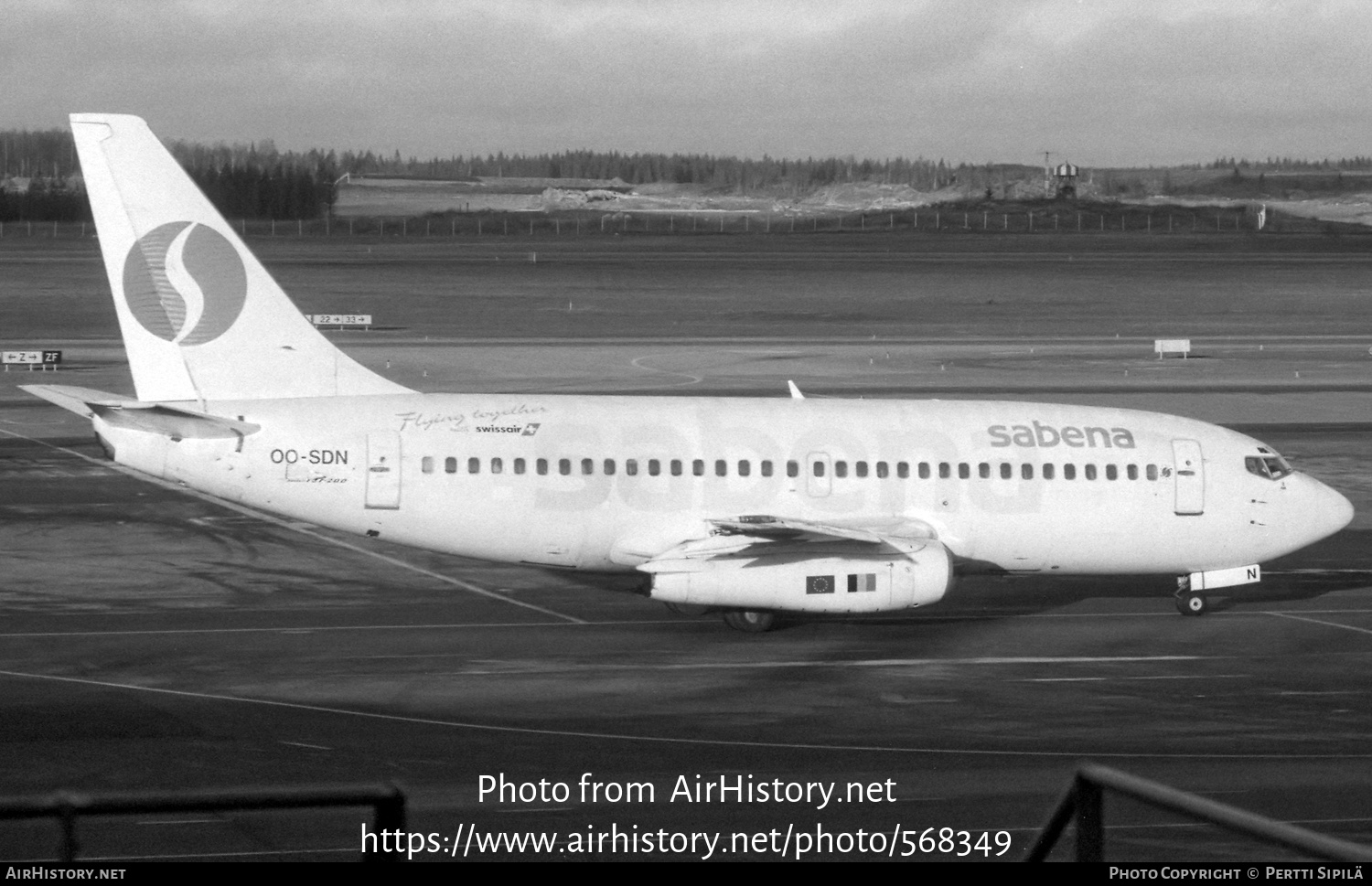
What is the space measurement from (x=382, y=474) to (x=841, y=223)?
13947 cm

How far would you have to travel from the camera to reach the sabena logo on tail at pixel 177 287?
27500 millimetres

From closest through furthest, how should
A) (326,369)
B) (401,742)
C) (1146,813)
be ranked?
(1146,813) < (401,742) < (326,369)

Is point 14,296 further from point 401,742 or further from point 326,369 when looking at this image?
point 401,742

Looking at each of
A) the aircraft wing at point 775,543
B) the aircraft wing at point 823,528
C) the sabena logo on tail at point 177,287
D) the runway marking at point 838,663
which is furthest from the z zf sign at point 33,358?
the aircraft wing at point 823,528

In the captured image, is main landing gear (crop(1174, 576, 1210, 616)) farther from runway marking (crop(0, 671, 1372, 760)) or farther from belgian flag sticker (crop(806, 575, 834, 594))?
runway marking (crop(0, 671, 1372, 760))

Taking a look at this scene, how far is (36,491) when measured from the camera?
39.9 metres

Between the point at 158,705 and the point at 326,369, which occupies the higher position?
the point at 326,369

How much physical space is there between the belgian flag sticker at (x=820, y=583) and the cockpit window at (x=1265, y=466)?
841 cm

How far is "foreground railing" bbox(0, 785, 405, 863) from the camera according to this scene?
8.06 m

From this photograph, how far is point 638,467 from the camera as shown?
2805 centimetres

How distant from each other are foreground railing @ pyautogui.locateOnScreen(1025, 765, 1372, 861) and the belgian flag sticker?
1690cm

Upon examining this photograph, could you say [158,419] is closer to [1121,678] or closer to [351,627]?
[351,627]

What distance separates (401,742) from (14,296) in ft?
263
